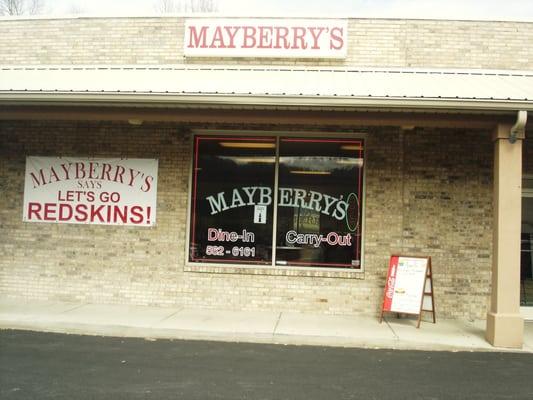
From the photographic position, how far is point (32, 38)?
439 inches

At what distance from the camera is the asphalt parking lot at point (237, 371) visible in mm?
5664

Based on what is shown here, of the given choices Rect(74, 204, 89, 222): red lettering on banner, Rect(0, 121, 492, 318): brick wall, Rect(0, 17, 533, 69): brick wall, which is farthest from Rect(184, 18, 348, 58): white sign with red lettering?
Rect(74, 204, 89, 222): red lettering on banner

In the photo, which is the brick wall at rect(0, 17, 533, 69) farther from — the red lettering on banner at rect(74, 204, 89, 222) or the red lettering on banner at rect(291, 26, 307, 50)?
the red lettering on banner at rect(74, 204, 89, 222)

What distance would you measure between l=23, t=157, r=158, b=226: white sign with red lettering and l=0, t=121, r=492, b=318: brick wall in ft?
0.54

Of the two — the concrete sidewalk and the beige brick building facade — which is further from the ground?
the beige brick building facade

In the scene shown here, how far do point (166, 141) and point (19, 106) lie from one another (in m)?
2.58

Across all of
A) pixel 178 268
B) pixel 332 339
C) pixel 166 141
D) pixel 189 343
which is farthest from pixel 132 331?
pixel 166 141

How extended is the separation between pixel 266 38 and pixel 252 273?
14.7ft

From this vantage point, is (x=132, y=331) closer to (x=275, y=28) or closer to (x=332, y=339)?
(x=332, y=339)

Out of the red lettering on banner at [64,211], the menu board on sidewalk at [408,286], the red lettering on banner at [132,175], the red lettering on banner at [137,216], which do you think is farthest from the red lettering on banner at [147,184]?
the menu board on sidewalk at [408,286]

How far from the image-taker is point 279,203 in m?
10.1

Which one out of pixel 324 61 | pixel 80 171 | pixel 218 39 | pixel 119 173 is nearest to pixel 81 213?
pixel 80 171

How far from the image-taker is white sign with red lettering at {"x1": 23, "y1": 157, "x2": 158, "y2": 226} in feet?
33.8

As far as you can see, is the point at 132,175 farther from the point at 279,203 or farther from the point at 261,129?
the point at 279,203
